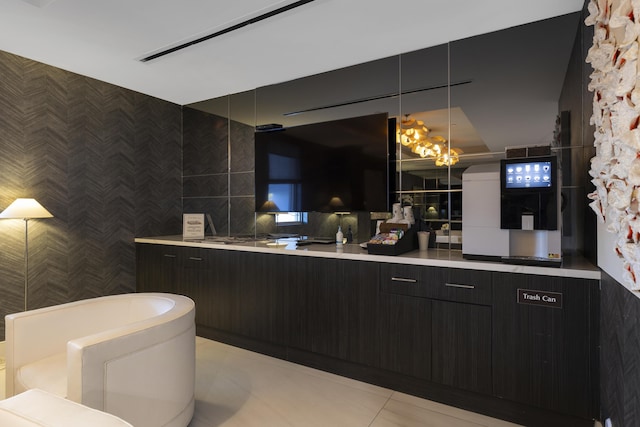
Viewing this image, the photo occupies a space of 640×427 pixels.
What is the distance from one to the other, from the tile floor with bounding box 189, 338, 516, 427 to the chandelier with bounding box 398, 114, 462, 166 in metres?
1.72

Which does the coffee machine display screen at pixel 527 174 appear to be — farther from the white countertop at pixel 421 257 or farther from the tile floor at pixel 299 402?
the tile floor at pixel 299 402

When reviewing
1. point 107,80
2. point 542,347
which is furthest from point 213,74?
Result: point 542,347

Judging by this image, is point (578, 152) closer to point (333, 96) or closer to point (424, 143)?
point (424, 143)

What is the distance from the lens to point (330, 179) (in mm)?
3227

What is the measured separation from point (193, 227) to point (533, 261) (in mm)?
3154

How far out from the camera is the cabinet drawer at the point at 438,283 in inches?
82.9

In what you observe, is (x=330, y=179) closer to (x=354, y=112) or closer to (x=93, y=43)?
(x=354, y=112)

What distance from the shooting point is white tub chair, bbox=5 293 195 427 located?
1.42 metres

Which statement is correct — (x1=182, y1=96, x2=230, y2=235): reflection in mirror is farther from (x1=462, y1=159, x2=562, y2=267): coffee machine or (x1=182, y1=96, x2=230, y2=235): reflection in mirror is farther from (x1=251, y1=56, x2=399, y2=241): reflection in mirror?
(x1=462, y1=159, x2=562, y2=267): coffee machine

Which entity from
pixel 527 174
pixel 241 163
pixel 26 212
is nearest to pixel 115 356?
pixel 26 212

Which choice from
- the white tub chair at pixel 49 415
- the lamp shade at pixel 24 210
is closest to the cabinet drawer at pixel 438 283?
the white tub chair at pixel 49 415

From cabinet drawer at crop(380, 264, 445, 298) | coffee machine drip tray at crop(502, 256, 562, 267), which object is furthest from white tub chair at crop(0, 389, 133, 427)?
coffee machine drip tray at crop(502, 256, 562, 267)

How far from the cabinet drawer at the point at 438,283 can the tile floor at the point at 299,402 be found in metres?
0.68

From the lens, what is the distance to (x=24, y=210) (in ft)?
9.32
